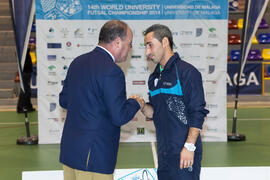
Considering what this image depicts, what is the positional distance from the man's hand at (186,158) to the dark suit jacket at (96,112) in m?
0.50

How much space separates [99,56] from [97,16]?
4.71m

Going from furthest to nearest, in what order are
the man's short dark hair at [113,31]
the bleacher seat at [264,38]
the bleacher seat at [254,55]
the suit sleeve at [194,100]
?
the bleacher seat at [264,38] → the bleacher seat at [254,55] → the suit sleeve at [194,100] → the man's short dark hair at [113,31]

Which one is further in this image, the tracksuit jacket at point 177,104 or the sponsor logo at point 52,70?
the sponsor logo at point 52,70

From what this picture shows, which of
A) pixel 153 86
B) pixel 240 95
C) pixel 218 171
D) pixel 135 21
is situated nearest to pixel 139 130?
pixel 135 21

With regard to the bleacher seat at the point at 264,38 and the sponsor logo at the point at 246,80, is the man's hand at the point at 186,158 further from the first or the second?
the bleacher seat at the point at 264,38

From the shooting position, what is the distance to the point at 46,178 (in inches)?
177

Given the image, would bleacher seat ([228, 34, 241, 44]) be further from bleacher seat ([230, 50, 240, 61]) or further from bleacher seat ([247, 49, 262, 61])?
bleacher seat ([247, 49, 262, 61])

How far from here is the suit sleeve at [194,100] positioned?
129 inches

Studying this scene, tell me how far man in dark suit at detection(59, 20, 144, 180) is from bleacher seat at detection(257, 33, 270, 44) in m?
12.2

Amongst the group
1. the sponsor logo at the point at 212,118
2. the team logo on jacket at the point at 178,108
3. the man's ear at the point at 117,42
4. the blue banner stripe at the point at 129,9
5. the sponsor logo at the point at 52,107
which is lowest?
the sponsor logo at the point at 212,118

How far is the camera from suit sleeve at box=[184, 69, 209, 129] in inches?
129

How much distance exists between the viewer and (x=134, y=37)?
25.7 feet

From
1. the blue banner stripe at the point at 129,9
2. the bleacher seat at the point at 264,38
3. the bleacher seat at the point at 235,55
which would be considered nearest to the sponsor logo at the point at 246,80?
the bleacher seat at the point at 235,55

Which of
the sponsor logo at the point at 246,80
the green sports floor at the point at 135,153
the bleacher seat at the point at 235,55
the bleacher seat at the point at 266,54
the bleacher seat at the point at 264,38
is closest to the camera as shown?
the green sports floor at the point at 135,153
